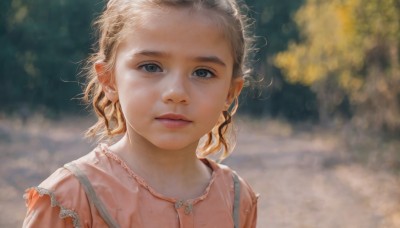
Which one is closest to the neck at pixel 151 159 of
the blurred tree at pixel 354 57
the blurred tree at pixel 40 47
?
the blurred tree at pixel 354 57

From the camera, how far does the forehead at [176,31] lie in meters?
2.08

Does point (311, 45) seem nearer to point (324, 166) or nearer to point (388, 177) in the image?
point (324, 166)

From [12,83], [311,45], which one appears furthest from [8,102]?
[311,45]

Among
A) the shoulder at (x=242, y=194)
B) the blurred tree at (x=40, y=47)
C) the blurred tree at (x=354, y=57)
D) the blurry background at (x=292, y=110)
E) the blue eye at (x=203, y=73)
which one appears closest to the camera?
the blue eye at (x=203, y=73)

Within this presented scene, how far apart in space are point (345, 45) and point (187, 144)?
9914mm

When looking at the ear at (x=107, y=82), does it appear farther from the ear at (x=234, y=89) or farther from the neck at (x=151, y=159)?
Answer: the ear at (x=234, y=89)

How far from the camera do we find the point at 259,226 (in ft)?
22.2

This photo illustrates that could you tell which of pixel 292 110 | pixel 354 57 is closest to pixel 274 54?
pixel 292 110

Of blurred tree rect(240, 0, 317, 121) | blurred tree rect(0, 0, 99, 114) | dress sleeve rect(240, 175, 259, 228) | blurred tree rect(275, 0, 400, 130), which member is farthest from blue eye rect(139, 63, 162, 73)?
blurred tree rect(240, 0, 317, 121)

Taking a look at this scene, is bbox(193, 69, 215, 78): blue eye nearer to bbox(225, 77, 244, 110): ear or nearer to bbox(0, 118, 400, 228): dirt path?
bbox(225, 77, 244, 110): ear

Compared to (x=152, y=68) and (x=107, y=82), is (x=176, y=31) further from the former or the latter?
(x=107, y=82)

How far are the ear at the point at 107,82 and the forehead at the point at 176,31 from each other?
0.42ft

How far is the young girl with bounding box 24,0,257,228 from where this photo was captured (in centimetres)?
204

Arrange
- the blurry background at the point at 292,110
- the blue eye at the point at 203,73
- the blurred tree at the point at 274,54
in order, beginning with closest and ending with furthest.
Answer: the blue eye at the point at 203,73 < the blurry background at the point at 292,110 < the blurred tree at the point at 274,54
